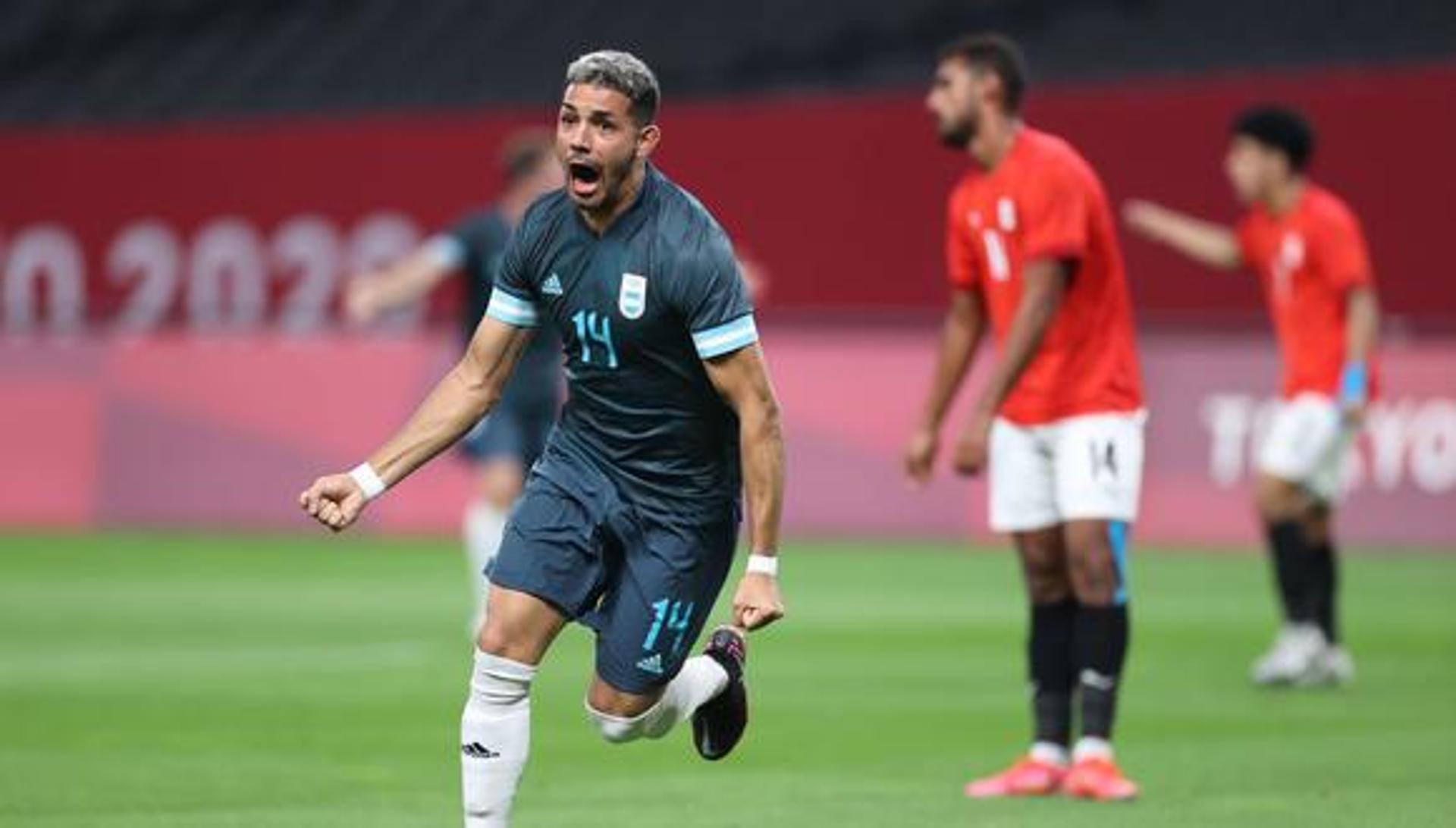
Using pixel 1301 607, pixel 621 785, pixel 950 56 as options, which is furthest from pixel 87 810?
pixel 1301 607

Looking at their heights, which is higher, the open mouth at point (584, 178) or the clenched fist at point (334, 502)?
the open mouth at point (584, 178)

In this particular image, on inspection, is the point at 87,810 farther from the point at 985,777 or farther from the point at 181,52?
the point at 181,52

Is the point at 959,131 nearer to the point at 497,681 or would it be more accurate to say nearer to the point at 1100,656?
the point at 1100,656

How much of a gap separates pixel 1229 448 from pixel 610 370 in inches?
556

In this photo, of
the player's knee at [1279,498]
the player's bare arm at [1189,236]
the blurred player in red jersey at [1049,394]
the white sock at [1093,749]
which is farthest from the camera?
the player's knee at [1279,498]

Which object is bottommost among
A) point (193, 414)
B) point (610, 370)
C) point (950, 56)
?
point (193, 414)

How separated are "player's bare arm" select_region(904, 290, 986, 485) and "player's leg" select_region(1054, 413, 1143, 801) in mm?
452

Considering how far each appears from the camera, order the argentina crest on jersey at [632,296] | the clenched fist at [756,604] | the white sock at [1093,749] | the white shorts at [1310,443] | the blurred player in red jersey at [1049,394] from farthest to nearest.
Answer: the white shorts at [1310,443] → the blurred player in red jersey at [1049,394] → the white sock at [1093,749] → the argentina crest on jersey at [632,296] → the clenched fist at [756,604]

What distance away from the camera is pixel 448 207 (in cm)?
2725

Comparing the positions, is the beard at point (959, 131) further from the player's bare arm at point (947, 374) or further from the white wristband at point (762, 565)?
the white wristband at point (762, 565)

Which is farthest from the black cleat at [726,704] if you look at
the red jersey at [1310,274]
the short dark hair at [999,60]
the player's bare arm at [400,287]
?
the player's bare arm at [400,287]

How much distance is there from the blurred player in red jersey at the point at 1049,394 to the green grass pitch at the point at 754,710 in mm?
464

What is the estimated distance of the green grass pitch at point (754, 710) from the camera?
9883mm

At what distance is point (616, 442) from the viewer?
8.55m
